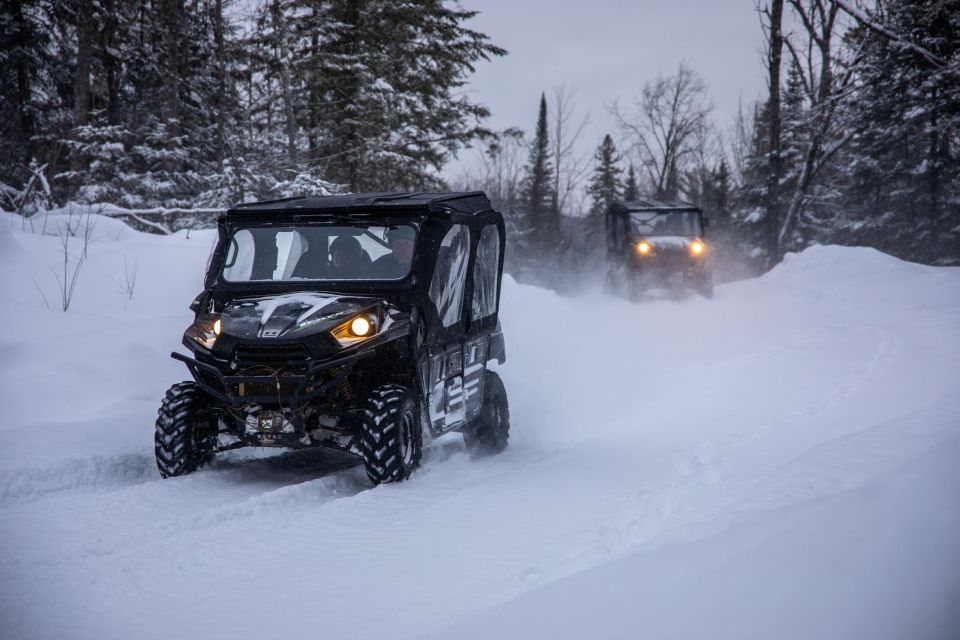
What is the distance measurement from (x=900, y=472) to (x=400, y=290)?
3.26 metres

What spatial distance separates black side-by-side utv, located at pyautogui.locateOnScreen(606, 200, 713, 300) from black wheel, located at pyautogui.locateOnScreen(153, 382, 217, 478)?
13202 mm

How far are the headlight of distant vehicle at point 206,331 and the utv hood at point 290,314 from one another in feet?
0.26

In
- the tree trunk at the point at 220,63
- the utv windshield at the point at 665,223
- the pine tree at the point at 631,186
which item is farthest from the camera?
the pine tree at the point at 631,186

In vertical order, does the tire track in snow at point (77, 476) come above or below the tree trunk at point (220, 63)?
below

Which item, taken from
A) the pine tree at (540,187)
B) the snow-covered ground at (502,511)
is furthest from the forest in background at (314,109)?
the pine tree at (540,187)

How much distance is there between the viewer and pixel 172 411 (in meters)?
4.85

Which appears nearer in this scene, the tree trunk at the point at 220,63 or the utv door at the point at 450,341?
the utv door at the point at 450,341

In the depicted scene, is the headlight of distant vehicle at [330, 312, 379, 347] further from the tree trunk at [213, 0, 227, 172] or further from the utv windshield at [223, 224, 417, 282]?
the tree trunk at [213, 0, 227, 172]

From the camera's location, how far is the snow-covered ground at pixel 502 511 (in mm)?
2672

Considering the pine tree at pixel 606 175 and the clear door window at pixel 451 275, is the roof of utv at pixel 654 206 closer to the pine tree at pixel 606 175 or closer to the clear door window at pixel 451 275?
the clear door window at pixel 451 275

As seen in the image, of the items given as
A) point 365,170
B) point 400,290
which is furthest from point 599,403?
point 365,170

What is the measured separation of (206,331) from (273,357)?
25.0 inches

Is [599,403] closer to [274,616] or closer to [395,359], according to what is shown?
[395,359]

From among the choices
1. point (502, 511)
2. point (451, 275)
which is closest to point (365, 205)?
point (451, 275)
